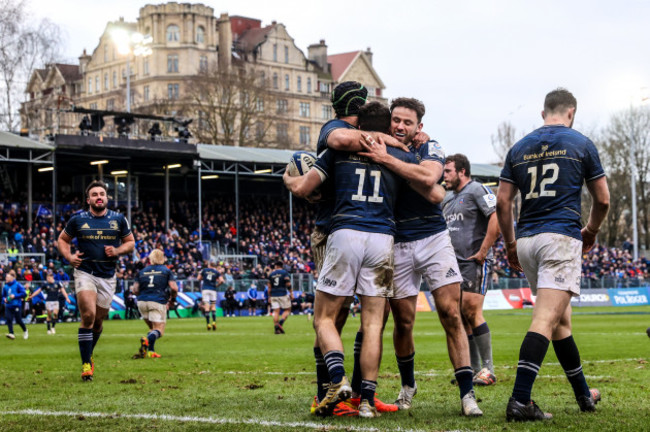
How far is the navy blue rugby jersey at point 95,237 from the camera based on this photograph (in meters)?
11.8

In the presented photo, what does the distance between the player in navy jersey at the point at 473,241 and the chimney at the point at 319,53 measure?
110m

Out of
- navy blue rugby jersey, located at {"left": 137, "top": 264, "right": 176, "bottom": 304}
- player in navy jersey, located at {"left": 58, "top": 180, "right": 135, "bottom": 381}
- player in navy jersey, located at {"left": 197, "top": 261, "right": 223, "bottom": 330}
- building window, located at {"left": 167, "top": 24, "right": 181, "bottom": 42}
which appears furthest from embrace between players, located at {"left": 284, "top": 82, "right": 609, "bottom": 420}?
building window, located at {"left": 167, "top": 24, "right": 181, "bottom": 42}

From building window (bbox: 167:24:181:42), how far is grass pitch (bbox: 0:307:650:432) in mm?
88237

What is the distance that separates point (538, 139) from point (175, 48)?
3881 inches

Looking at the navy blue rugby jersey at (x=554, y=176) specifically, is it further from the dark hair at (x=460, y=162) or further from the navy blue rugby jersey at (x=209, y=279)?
the navy blue rugby jersey at (x=209, y=279)

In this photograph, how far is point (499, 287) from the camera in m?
43.3

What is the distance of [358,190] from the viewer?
7.44 metres

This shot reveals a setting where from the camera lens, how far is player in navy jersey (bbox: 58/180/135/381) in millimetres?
11617

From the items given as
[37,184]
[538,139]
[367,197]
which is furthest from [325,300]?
[37,184]

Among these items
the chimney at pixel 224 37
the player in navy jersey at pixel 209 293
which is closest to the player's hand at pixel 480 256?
the player in navy jersey at pixel 209 293

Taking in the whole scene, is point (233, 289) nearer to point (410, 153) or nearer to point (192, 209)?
point (192, 209)

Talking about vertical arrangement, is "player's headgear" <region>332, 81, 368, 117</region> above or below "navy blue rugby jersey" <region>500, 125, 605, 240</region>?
above

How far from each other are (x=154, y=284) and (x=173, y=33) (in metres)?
89.0

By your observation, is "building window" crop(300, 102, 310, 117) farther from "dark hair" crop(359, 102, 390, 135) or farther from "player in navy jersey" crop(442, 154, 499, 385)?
"dark hair" crop(359, 102, 390, 135)
